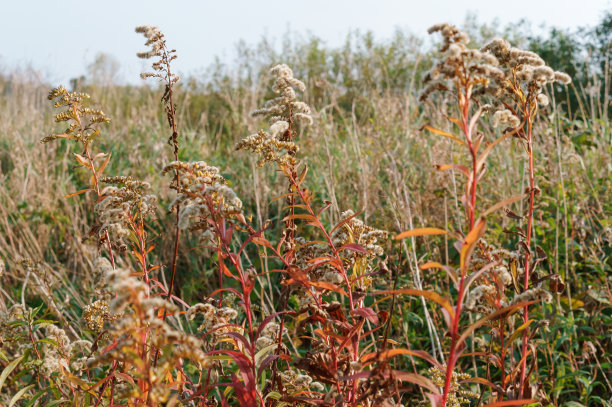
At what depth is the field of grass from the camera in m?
1.09

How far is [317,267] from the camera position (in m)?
1.44

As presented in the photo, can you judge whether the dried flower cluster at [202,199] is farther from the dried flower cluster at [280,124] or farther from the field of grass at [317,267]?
the dried flower cluster at [280,124]

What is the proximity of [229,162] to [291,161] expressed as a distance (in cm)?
367

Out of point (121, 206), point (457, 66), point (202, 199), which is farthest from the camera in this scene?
point (121, 206)

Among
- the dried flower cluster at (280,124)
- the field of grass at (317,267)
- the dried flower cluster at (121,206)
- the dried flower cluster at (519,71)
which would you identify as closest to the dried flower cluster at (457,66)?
the field of grass at (317,267)

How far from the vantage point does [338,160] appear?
14.4ft

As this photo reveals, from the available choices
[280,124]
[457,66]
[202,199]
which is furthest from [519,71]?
[202,199]

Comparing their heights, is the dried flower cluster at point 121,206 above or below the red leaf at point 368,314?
above

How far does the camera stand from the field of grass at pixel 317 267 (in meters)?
1.09

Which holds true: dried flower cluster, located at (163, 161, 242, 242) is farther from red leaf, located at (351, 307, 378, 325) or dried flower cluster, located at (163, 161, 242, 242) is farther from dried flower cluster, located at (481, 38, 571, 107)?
dried flower cluster, located at (481, 38, 571, 107)

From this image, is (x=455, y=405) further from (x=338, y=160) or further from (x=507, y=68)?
(x=338, y=160)

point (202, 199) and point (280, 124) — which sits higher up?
point (280, 124)

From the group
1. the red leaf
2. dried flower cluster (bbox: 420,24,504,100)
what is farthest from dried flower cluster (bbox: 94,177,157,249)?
dried flower cluster (bbox: 420,24,504,100)

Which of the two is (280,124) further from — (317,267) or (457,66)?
(457,66)
